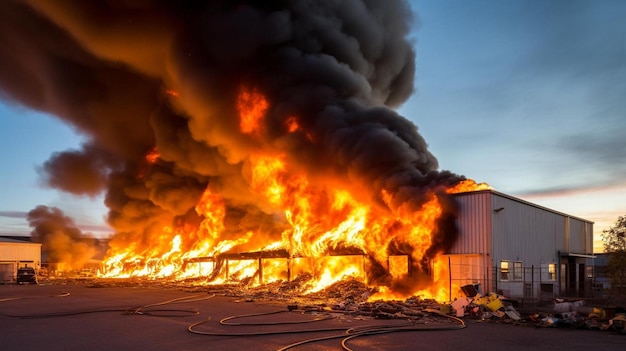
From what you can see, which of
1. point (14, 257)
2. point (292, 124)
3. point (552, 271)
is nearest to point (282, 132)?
point (292, 124)

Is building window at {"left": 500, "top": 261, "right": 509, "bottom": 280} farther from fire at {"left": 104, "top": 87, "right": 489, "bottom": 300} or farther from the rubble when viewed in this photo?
the rubble

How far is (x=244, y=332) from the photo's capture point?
49.8ft

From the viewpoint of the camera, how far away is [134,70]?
164 ft

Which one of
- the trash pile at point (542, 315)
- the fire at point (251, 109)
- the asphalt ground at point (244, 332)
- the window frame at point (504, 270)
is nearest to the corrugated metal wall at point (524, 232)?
the window frame at point (504, 270)

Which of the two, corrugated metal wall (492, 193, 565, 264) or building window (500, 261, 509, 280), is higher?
corrugated metal wall (492, 193, 565, 264)

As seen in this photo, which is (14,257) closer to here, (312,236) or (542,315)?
(312,236)

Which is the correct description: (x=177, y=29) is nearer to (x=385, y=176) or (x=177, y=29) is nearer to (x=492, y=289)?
(x=385, y=176)

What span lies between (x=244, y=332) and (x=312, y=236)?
1775 cm

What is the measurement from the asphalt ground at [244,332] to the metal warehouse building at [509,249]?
671 centimetres

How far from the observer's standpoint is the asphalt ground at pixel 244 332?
43.1 ft

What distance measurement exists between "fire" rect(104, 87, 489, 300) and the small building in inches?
681

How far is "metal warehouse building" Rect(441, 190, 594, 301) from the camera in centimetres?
2489

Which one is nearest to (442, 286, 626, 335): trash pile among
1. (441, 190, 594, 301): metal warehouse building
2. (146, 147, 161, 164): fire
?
(441, 190, 594, 301): metal warehouse building

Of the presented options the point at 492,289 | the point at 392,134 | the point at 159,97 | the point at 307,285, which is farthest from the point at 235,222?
the point at 492,289
